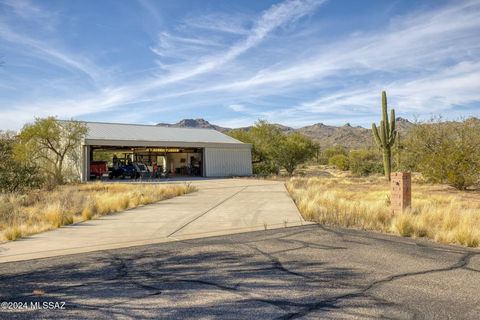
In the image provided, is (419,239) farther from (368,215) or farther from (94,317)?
(94,317)

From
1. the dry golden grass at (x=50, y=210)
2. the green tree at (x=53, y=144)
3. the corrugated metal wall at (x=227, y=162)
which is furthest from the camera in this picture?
the corrugated metal wall at (x=227, y=162)

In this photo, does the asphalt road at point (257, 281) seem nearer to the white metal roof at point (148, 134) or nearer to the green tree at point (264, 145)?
the white metal roof at point (148, 134)

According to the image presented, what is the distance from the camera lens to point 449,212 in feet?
36.9

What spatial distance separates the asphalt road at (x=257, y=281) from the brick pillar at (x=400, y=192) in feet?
10.9

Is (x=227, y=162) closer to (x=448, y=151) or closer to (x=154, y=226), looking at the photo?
(x=448, y=151)

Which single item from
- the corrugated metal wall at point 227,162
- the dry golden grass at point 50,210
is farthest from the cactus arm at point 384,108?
the dry golden grass at point 50,210

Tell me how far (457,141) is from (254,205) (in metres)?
14.4

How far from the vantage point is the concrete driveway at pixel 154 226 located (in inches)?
327

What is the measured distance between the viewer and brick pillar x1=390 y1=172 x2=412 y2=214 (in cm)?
1173

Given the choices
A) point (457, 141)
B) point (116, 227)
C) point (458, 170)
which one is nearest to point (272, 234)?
point (116, 227)

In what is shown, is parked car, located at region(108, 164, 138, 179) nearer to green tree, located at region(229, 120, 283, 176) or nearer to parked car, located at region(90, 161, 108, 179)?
parked car, located at region(90, 161, 108, 179)

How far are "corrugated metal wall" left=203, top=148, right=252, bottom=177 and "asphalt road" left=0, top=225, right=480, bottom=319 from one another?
104 feet

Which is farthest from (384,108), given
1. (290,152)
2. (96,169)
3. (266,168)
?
(96,169)

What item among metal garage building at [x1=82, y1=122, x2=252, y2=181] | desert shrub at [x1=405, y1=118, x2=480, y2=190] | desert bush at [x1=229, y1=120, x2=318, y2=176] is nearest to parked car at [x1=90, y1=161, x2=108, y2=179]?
metal garage building at [x1=82, y1=122, x2=252, y2=181]
